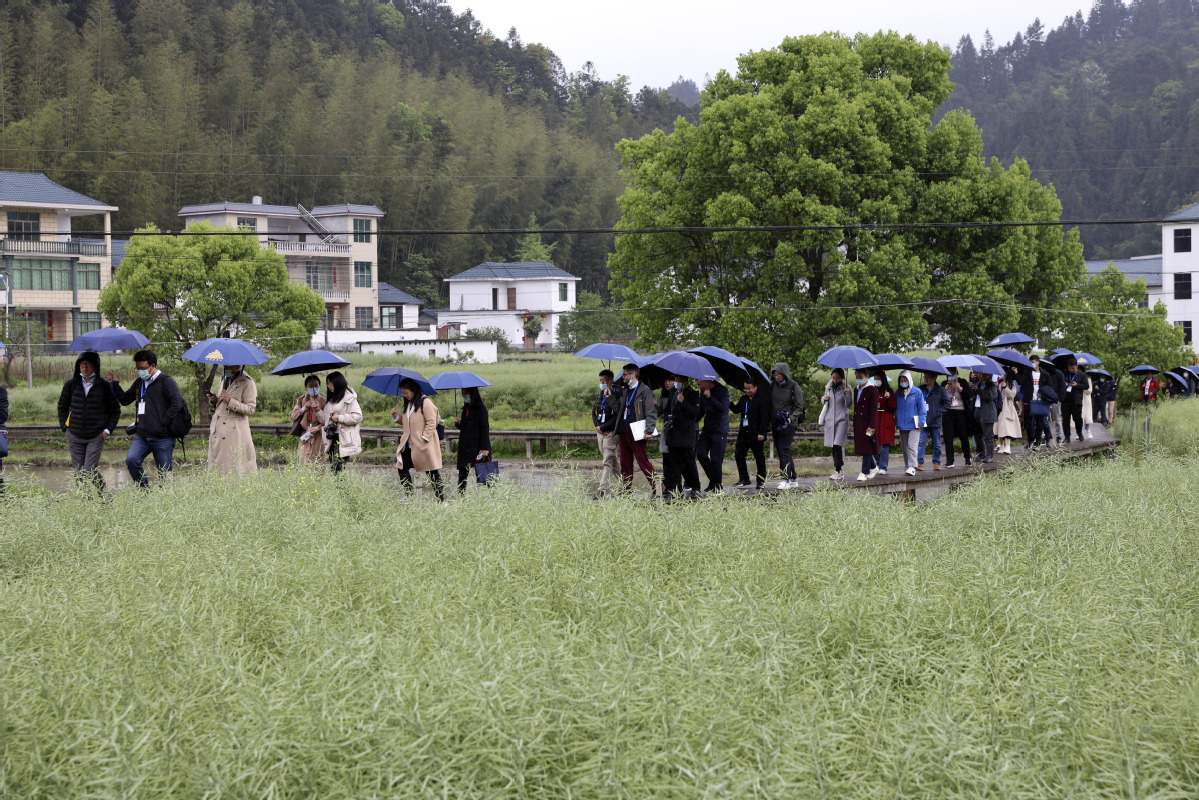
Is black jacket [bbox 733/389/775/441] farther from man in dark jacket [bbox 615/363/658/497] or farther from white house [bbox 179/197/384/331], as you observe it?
white house [bbox 179/197/384/331]

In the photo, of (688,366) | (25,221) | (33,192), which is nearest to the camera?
(688,366)

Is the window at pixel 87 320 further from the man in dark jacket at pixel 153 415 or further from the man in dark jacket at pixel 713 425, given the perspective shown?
the man in dark jacket at pixel 713 425

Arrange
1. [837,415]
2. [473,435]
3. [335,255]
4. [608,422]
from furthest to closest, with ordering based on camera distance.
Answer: [335,255]
[837,415]
[608,422]
[473,435]

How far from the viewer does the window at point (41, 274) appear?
5028 centimetres

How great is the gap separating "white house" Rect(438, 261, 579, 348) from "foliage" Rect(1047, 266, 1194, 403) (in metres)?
42.2

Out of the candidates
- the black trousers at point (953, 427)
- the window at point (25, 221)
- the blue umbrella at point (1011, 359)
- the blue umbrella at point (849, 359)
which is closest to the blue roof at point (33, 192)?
the window at point (25, 221)

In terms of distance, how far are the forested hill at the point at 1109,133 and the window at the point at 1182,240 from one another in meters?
23.2

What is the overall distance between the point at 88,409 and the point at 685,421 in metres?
7.06

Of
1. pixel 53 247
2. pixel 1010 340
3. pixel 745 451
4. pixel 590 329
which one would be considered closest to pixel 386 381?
pixel 745 451

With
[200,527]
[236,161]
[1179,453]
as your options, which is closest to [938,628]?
[200,527]

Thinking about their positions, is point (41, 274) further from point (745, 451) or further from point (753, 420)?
point (753, 420)

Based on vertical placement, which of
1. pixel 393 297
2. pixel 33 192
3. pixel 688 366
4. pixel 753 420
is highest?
pixel 33 192

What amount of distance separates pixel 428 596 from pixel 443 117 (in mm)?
83964

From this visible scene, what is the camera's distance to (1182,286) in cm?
6322
